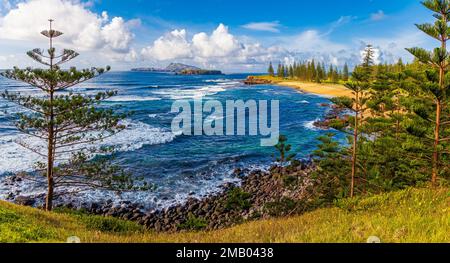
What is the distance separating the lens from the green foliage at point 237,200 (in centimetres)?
1634

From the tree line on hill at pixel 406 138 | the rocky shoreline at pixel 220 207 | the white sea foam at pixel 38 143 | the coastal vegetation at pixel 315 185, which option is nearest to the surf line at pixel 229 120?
the white sea foam at pixel 38 143

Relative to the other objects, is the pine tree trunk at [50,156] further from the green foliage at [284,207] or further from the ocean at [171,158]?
the green foliage at [284,207]

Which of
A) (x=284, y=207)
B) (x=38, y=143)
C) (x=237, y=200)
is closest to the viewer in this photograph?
(x=284, y=207)

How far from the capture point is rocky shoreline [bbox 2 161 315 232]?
14.1 m

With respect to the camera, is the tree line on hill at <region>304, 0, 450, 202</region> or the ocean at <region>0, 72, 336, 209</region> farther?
the ocean at <region>0, 72, 336, 209</region>

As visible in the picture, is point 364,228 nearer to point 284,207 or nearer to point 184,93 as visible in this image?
point 284,207

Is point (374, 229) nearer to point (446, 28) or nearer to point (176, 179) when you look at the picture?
point (446, 28)

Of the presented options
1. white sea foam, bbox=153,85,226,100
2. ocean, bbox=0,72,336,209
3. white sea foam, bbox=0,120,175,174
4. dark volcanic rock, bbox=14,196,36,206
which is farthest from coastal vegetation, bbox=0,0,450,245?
white sea foam, bbox=153,85,226,100

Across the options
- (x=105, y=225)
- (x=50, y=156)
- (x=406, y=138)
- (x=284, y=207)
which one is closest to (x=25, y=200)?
(x=50, y=156)

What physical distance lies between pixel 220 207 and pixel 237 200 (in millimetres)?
1056

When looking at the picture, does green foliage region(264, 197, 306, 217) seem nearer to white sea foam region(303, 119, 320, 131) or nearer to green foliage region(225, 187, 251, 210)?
green foliage region(225, 187, 251, 210)

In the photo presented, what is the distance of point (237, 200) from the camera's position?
16734 mm
